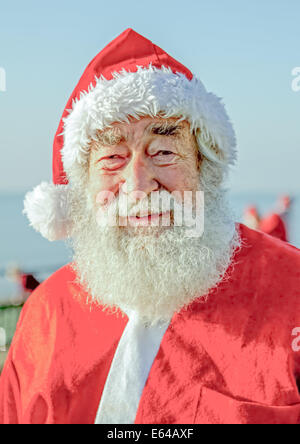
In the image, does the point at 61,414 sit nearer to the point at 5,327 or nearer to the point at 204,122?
the point at 204,122

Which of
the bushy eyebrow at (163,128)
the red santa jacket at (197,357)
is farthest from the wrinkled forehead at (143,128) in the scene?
the red santa jacket at (197,357)

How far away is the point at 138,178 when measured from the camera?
1.83 meters

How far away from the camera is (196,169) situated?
6.48 ft

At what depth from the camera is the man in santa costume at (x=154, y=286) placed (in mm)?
1787

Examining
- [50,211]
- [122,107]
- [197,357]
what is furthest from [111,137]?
[197,357]

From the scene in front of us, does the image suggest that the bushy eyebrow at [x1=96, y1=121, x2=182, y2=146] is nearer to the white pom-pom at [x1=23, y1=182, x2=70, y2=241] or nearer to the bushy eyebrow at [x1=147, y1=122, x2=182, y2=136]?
the bushy eyebrow at [x1=147, y1=122, x2=182, y2=136]

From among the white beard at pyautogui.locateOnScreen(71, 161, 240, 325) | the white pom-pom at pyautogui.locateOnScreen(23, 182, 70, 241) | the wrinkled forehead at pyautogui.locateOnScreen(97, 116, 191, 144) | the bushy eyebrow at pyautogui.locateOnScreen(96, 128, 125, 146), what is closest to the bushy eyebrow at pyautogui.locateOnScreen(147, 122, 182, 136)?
the wrinkled forehead at pyautogui.locateOnScreen(97, 116, 191, 144)

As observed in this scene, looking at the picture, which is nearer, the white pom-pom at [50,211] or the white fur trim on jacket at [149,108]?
the white fur trim on jacket at [149,108]

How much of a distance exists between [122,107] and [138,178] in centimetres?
26

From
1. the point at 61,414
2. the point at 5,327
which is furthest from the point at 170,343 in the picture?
the point at 5,327

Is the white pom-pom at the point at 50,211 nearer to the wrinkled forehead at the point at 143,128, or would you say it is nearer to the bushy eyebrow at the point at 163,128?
the wrinkled forehead at the point at 143,128

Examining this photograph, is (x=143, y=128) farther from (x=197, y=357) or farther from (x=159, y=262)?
(x=197, y=357)

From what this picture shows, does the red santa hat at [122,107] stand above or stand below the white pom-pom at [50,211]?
above
